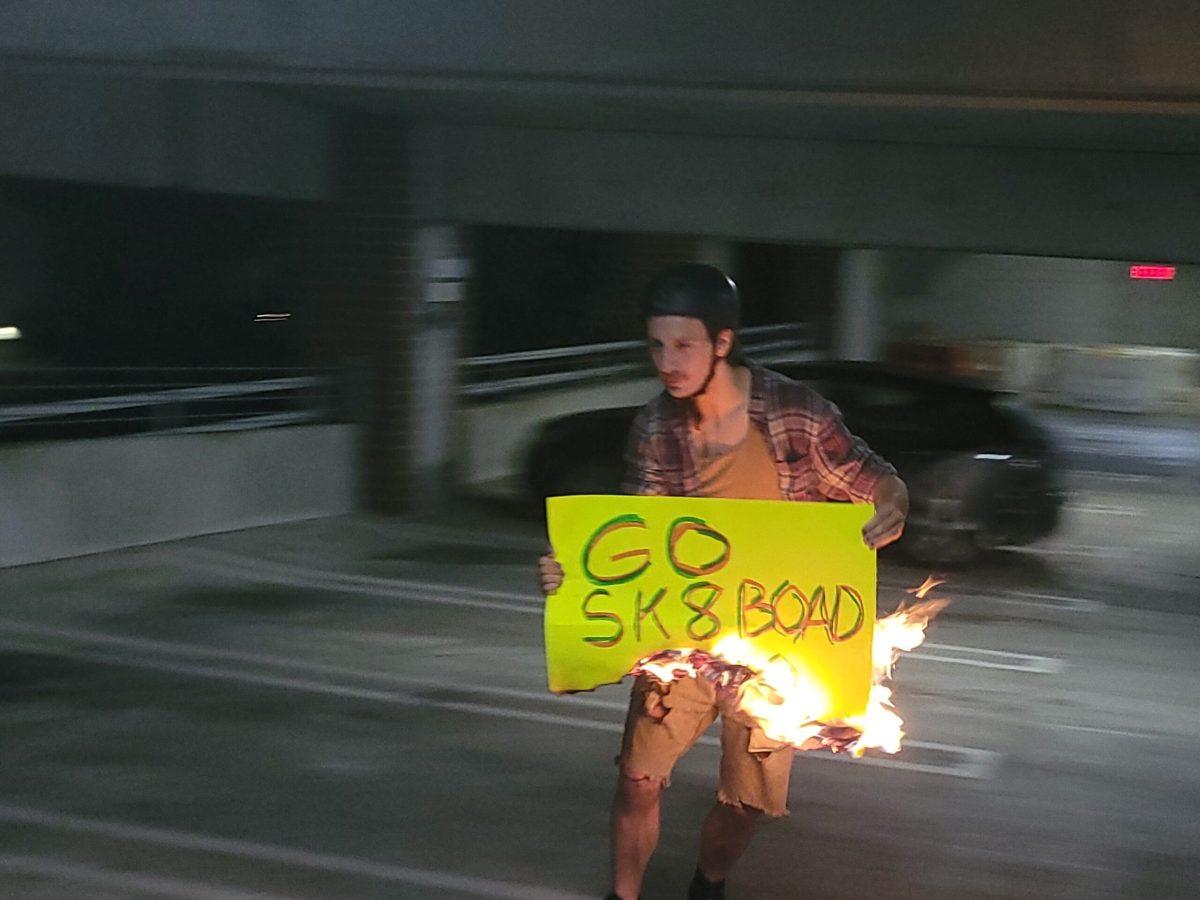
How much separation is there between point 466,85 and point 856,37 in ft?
7.89

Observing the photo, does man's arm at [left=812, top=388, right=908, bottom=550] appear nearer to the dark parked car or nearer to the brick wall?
the dark parked car

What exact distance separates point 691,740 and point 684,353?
1090mm

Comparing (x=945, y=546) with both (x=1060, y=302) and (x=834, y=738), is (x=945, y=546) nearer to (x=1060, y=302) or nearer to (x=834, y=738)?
(x=834, y=738)

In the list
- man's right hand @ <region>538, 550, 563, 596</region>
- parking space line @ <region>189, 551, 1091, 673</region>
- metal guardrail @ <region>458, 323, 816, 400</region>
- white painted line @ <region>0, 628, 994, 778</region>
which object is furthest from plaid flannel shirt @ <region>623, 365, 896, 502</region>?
metal guardrail @ <region>458, 323, 816, 400</region>

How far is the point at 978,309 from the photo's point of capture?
3077 centimetres

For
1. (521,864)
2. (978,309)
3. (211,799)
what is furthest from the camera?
(978,309)

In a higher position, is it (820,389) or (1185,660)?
(820,389)

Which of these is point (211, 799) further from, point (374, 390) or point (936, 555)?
point (374, 390)

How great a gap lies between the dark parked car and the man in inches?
301

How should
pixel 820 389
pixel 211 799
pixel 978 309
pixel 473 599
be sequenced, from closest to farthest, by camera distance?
pixel 211 799, pixel 473 599, pixel 820 389, pixel 978 309

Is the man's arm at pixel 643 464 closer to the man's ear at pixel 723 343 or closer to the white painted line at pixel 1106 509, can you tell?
A: the man's ear at pixel 723 343

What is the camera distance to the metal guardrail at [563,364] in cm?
1834

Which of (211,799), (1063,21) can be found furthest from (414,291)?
(211,799)

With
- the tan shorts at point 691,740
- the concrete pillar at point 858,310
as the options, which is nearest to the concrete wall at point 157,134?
the tan shorts at point 691,740
